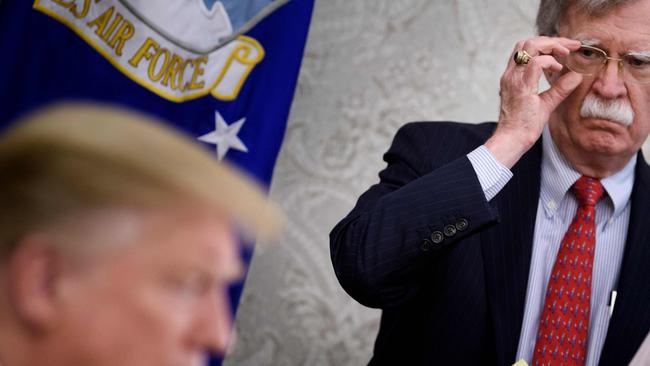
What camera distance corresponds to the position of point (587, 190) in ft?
Answer: 4.96

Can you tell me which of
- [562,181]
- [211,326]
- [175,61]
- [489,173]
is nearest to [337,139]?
[175,61]

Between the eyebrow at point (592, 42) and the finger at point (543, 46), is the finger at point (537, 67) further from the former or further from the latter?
the eyebrow at point (592, 42)

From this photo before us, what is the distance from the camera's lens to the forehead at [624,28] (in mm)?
1527

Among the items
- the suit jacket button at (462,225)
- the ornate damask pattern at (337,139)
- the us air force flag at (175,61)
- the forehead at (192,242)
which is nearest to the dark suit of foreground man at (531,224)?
the suit jacket button at (462,225)

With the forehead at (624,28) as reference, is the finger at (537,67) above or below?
below

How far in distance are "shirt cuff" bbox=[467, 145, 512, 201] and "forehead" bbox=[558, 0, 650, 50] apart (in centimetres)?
37

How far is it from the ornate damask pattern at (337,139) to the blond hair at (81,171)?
6.39 ft

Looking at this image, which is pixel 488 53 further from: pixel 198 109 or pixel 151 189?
pixel 151 189

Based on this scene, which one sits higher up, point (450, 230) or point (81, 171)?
point (450, 230)

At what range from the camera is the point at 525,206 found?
150 cm

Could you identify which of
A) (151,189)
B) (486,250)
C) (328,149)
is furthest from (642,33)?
(151,189)

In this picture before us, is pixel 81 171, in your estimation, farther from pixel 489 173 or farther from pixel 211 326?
pixel 489 173

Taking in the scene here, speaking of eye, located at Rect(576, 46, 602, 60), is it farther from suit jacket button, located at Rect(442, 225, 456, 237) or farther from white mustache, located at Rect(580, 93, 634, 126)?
suit jacket button, located at Rect(442, 225, 456, 237)

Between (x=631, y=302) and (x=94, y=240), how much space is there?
128cm
